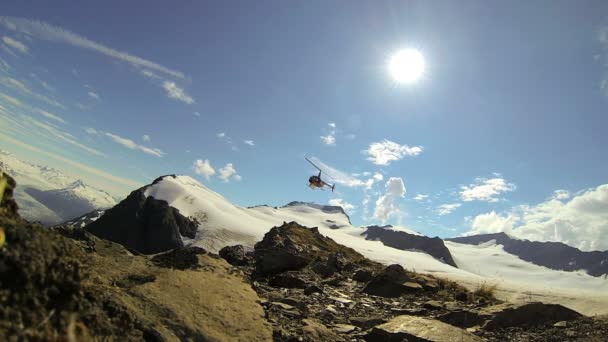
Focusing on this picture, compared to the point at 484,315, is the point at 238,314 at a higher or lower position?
lower

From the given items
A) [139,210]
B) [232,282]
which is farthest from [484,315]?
[139,210]

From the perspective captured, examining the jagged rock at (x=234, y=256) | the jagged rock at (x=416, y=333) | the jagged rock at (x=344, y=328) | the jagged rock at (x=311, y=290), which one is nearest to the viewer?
the jagged rock at (x=416, y=333)

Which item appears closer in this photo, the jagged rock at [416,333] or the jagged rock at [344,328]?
the jagged rock at [416,333]

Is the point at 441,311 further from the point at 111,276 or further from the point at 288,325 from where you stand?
the point at 111,276

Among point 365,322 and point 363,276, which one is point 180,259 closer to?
point 365,322

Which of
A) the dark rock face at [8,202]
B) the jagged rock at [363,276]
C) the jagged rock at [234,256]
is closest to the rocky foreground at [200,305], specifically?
the dark rock face at [8,202]

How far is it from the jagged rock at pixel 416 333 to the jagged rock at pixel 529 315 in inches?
92.6

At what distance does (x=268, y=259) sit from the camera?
17.1 meters

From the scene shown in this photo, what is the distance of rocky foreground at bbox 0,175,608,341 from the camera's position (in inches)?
138

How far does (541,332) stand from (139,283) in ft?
32.0

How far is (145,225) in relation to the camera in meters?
87.7

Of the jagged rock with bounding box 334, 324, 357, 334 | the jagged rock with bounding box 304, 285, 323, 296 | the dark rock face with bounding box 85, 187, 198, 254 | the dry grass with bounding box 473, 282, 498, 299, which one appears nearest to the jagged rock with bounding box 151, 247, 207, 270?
the jagged rock with bounding box 334, 324, 357, 334

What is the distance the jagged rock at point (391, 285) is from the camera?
14578 millimetres

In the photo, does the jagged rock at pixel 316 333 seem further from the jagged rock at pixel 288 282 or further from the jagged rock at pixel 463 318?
the jagged rock at pixel 288 282
